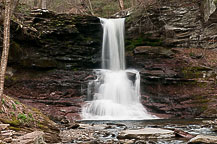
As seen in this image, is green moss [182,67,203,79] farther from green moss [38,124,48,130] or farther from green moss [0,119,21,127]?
green moss [0,119,21,127]

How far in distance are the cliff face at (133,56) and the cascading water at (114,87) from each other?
575 millimetres

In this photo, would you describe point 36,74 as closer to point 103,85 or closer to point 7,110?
point 103,85

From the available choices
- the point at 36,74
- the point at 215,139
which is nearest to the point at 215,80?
the point at 215,139

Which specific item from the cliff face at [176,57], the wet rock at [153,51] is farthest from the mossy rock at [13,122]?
the wet rock at [153,51]

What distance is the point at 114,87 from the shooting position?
18078 mm

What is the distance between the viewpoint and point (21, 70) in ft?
64.4

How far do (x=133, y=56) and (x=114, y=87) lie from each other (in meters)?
4.06

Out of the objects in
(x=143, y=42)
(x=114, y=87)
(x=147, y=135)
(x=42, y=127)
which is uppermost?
(x=143, y=42)

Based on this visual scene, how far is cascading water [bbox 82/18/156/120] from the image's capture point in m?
15.6

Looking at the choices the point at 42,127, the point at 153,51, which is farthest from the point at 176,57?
the point at 42,127

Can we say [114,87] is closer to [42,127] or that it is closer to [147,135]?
[147,135]

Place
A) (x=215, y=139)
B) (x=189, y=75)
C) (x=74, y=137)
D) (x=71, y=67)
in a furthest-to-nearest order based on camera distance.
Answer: (x=71, y=67) → (x=189, y=75) → (x=74, y=137) → (x=215, y=139)

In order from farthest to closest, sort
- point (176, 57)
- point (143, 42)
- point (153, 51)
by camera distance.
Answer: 1. point (143, 42)
2. point (153, 51)
3. point (176, 57)

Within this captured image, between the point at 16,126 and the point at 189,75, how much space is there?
1380cm
